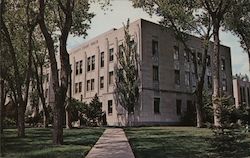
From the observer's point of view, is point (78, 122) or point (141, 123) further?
point (78, 122)

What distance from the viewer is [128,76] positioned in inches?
1427

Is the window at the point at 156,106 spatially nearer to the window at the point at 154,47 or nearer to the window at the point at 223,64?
the window at the point at 154,47

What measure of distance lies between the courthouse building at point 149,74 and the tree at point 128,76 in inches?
22.2

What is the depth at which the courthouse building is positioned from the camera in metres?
36.9

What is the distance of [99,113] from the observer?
1529 inches

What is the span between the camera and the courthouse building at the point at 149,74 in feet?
121

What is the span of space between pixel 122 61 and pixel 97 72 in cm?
792

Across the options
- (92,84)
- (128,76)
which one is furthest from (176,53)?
(92,84)

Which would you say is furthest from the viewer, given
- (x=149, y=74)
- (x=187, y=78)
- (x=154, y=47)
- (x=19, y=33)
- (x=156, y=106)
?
(x=187, y=78)

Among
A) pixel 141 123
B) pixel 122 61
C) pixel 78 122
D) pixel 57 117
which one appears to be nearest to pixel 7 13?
pixel 57 117

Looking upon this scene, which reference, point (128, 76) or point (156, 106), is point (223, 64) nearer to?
point (156, 106)

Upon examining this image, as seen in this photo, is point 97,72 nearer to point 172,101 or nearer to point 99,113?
point 99,113

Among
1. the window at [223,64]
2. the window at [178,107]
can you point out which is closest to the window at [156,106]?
the window at [178,107]

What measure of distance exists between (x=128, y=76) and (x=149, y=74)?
8.18 feet
